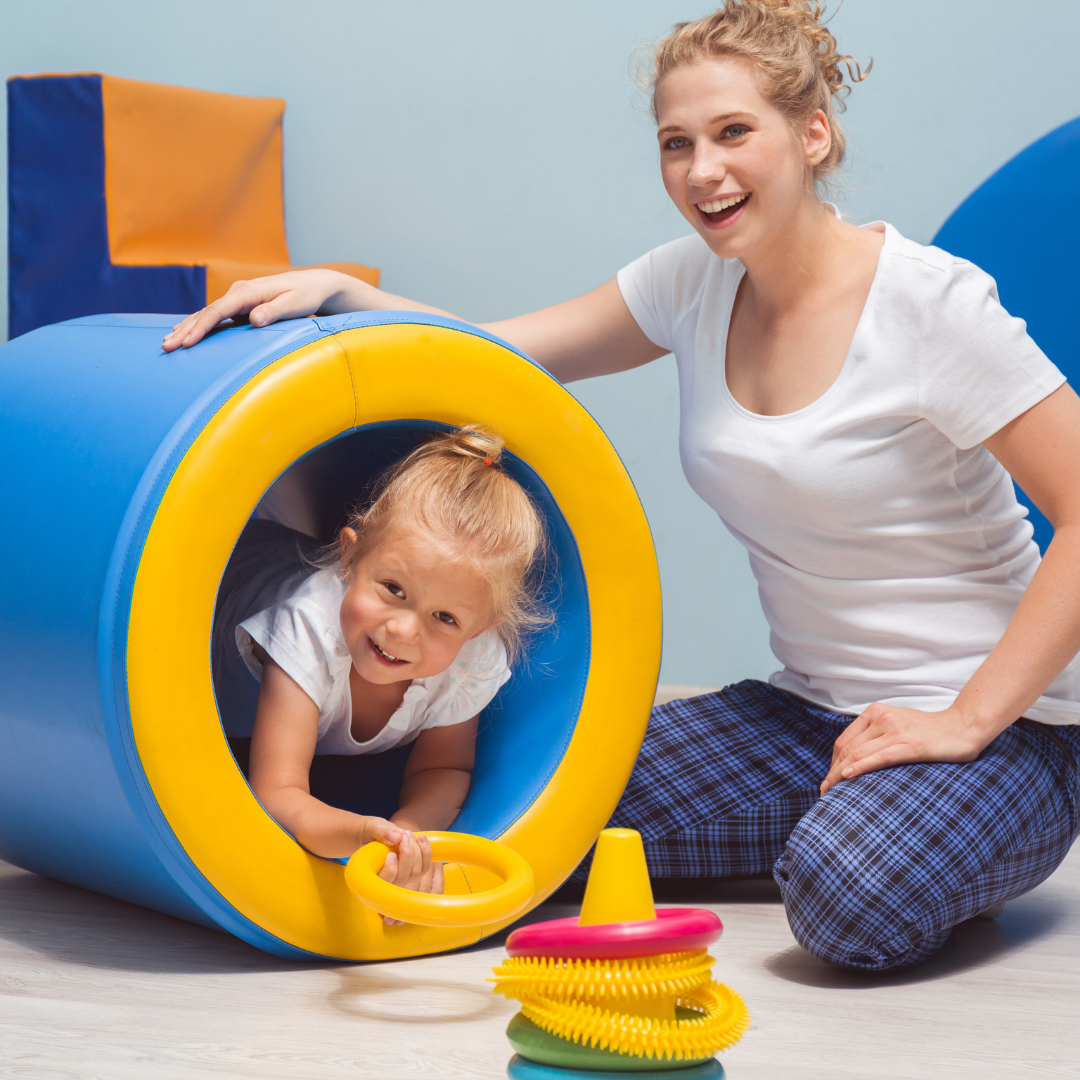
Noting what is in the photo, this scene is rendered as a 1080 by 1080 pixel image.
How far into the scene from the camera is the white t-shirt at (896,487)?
109 cm

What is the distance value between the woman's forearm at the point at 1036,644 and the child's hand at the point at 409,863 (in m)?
0.47

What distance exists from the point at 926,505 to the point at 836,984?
1.40 ft

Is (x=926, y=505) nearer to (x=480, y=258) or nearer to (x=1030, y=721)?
(x=1030, y=721)

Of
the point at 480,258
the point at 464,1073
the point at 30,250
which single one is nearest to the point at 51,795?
the point at 464,1073

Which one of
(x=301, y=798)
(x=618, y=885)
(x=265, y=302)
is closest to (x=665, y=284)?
(x=265, y=302)

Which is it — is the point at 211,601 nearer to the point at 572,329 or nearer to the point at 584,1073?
the point at 584,1073

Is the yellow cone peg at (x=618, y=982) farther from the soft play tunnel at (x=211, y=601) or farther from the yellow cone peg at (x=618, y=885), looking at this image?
the soft play tunnel at (x=211, y=601)

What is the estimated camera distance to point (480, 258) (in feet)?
7.32

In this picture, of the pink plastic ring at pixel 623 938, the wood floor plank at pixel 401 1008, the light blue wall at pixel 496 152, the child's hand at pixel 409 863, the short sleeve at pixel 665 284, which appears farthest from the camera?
the light blue wall at pixel 496 152

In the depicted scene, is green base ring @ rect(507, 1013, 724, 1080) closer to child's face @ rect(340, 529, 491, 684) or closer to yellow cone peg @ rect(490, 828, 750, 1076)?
yellow cone peg @ rect(490, 828, 750, 1076)

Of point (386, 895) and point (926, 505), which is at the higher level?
point (926, 505)

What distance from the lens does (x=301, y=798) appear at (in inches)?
40.1

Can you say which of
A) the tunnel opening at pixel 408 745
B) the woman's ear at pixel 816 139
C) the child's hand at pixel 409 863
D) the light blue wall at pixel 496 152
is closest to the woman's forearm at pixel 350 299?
the tunnel opening at pixel 408 745

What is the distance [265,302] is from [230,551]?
25 centimetres
